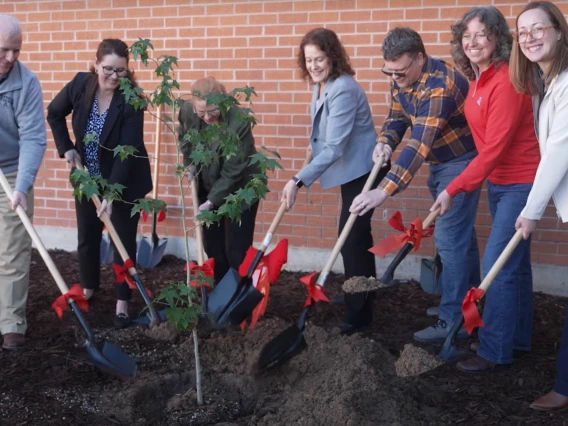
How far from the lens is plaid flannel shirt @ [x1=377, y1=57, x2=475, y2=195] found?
433 centimetres

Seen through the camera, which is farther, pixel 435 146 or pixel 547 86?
pixel 435 146

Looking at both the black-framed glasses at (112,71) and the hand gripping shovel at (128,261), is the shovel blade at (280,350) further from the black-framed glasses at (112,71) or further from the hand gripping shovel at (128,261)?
the black-framed glasses at (112,71)

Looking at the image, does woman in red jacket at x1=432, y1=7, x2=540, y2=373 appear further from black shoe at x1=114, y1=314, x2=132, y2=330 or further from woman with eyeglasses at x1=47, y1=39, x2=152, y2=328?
black shoe at x1=114, y1=314, x2=132, y2=330

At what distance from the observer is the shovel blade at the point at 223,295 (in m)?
4.49

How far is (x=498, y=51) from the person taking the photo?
401cm

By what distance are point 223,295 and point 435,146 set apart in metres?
1.58

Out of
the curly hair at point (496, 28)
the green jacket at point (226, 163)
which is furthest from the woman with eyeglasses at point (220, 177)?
the curly hair at point (496, 28)

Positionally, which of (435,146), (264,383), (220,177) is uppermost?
(435,146)

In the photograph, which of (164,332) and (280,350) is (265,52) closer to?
(164,332)

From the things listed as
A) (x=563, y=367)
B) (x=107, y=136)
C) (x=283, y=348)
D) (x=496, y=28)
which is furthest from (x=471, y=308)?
(x=107, y=136)

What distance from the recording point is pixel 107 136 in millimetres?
4949

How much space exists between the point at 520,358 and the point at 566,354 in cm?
82

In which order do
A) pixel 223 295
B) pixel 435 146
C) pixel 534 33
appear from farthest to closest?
pixel 435 146 < pixel 223 295 < pixel 534 33

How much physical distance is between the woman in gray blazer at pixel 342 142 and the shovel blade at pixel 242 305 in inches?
21.6
